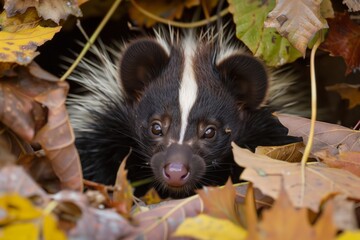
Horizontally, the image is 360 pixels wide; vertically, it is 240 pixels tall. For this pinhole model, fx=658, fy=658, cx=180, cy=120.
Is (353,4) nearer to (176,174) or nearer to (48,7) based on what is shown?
(176,174)

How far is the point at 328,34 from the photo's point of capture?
3.21 metres

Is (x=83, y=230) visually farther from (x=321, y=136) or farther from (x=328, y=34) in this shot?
(x=328, y=34)

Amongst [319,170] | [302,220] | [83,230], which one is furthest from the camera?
[319,170]

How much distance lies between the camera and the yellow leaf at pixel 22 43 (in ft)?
8.20

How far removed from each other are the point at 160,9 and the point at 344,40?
4.29 ft

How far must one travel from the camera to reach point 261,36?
3207 millimetres

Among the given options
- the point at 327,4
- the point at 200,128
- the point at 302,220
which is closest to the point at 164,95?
the point at 200,128

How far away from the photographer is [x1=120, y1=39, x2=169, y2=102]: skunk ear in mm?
3248

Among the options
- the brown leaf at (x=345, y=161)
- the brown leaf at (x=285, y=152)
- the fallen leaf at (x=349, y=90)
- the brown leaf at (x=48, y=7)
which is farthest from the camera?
the fallen leaf at (x=349, y=90)

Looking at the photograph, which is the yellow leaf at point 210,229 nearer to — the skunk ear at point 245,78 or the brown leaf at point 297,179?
the brown leaf at point 297,179

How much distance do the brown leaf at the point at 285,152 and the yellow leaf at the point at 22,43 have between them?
994 millimetres

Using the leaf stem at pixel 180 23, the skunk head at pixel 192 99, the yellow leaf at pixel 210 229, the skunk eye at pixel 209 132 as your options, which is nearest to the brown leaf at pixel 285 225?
the yellow leaf at pixel 210 229

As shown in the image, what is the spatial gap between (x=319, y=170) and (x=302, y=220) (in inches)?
23.8

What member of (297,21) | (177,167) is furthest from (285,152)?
(297,21)
